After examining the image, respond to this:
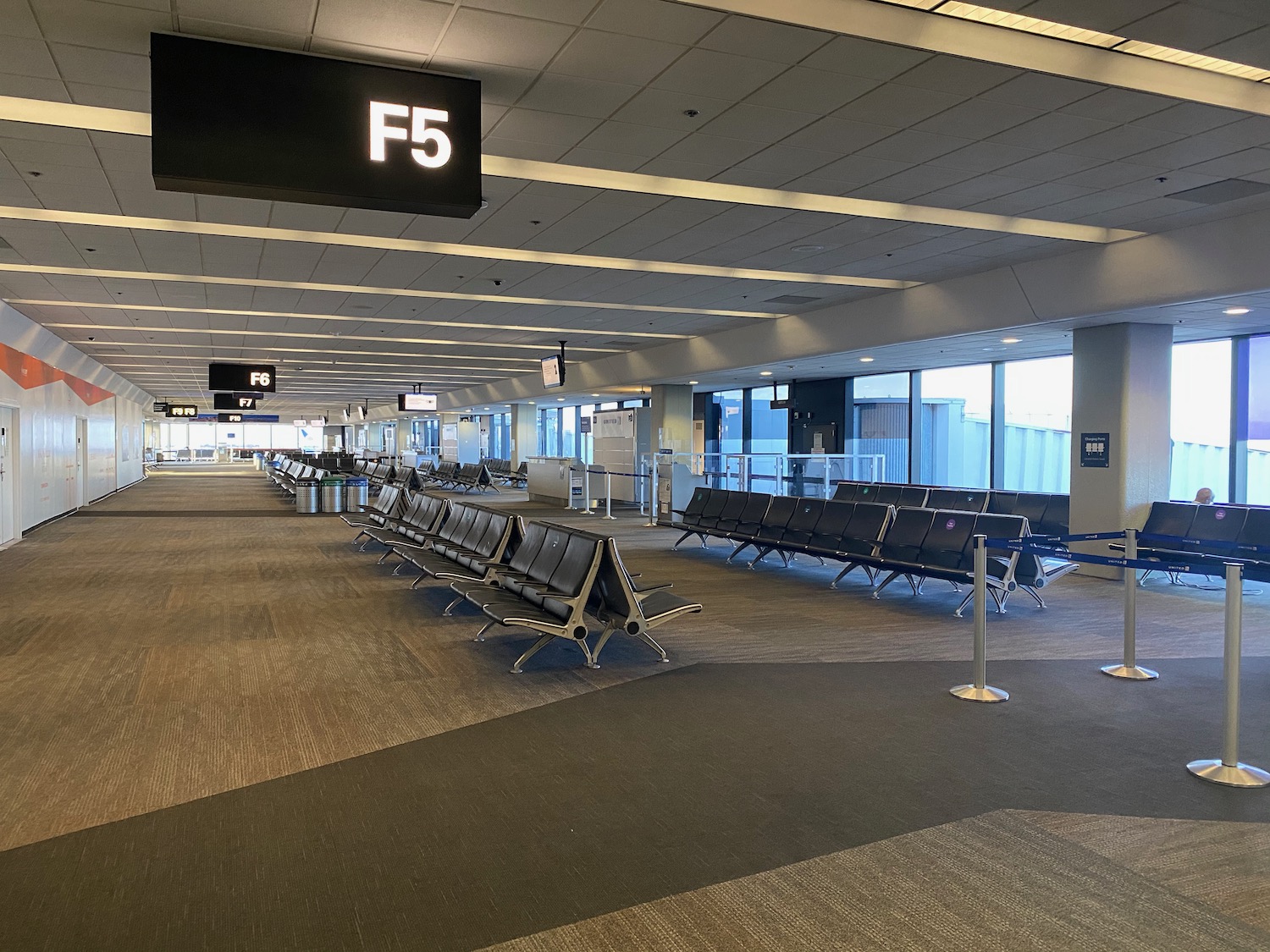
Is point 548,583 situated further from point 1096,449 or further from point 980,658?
point 1096,449

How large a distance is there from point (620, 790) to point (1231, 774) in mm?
2618

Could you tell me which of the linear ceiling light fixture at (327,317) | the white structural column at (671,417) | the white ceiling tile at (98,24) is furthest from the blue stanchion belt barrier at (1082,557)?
the white structural column at (671,417)

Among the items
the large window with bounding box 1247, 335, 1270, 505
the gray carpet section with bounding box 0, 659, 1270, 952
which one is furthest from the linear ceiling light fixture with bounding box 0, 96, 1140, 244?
the large window with bounding box 1247, 335, 1270, 505

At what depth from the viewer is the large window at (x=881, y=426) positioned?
1777cm

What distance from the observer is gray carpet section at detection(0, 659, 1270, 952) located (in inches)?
111

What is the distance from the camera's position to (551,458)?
2348 centimetres

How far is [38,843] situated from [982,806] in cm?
351

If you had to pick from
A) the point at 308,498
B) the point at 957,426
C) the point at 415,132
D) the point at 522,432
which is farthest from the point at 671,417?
the point at 415,132

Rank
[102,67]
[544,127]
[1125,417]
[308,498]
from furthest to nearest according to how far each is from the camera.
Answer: [308,498] < [1125,417] < [544,127] < [102,67]

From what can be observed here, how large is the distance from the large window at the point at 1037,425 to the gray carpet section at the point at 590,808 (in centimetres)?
1023

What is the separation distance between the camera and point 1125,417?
1023 cm

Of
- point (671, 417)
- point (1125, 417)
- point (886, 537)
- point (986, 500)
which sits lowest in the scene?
point (886, 537)

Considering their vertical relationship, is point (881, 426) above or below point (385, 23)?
below

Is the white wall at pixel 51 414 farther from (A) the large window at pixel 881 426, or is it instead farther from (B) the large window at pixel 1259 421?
(B) the large window at pixel 1259 421
